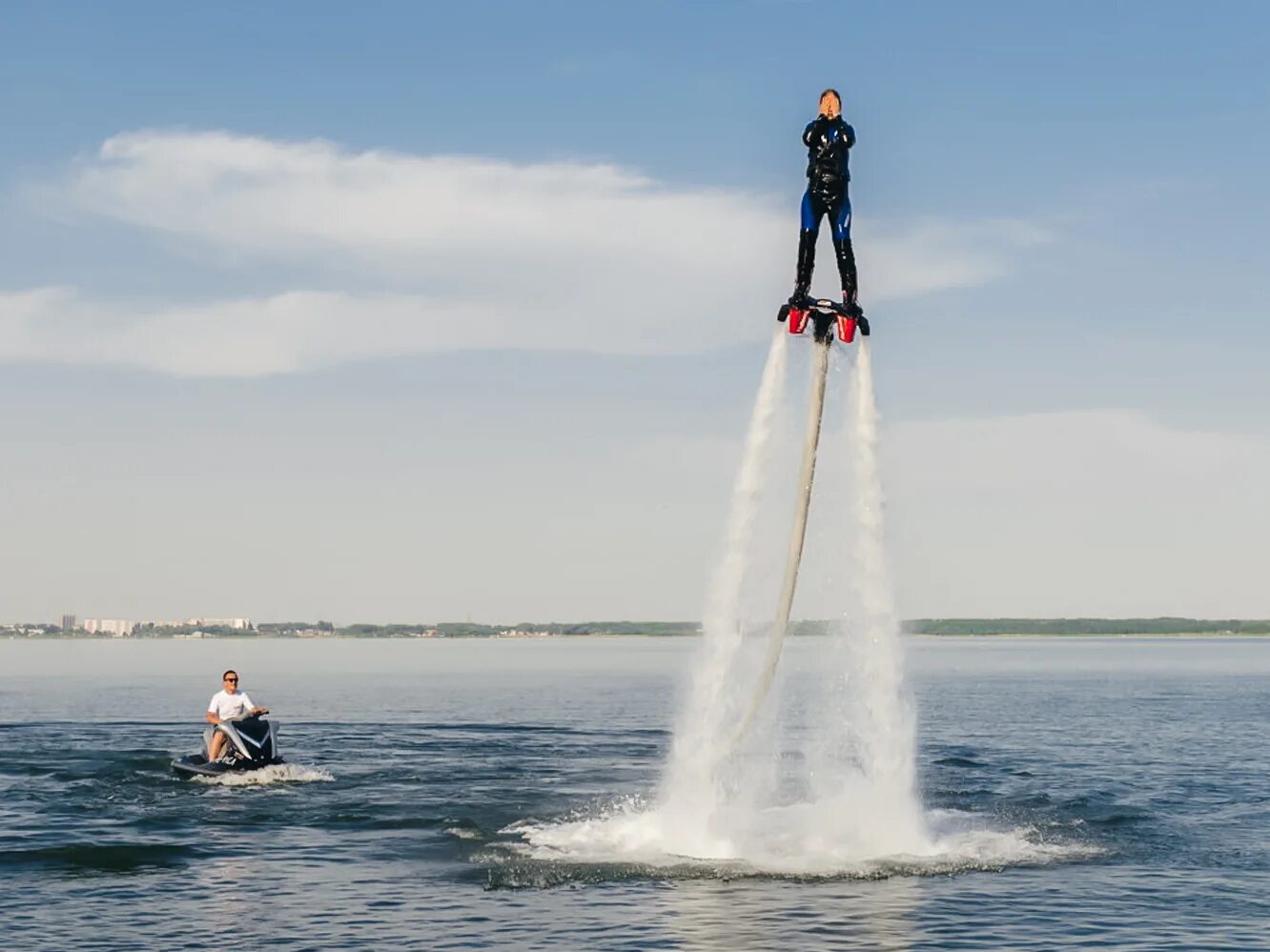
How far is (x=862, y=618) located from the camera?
32656mm

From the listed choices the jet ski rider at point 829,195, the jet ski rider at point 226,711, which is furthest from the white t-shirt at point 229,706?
the jet ski rider at point 829,195

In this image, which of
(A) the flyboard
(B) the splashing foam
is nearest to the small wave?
(B) the splashing foam

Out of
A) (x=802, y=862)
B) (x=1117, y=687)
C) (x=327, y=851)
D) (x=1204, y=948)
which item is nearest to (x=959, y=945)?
(x=1204, y=948)

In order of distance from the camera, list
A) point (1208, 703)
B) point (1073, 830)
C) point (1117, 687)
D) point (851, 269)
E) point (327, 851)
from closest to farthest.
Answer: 1. point (851, 269)
2. point (327, 851)
3. point (1073, 830)
4. point (1208, 703)
5. point (1117, 687)

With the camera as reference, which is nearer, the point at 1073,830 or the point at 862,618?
the point at 862,618

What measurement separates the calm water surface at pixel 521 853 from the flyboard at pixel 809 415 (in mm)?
4755

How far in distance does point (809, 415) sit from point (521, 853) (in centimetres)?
1254

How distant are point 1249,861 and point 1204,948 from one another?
9.45 m

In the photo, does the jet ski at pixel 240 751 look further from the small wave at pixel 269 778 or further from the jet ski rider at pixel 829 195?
the jet ski rider at pixel 829 195

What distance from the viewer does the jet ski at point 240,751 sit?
46.6 meters

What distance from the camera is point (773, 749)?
34312mm

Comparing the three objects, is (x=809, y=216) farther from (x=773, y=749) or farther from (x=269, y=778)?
(x=269, y=778)

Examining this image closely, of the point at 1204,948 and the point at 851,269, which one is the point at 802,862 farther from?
the point at 851,269

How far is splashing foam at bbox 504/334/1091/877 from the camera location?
31.6 m
